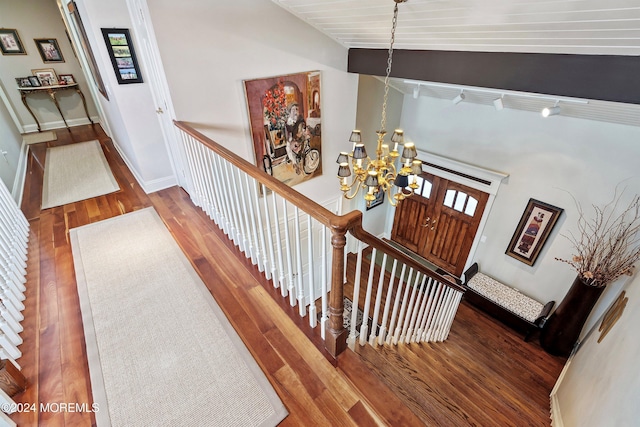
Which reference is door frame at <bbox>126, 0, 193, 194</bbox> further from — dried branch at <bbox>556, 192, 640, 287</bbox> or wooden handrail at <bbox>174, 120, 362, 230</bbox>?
dried branch at <bbox>556, 192, 640, 287</bbox>

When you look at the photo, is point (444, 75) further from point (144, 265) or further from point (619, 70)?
point (144, 265)

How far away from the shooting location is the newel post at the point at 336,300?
128 cm

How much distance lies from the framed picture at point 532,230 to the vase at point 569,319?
2.49ft

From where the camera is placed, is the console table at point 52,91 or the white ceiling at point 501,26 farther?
the console table at point 52,91

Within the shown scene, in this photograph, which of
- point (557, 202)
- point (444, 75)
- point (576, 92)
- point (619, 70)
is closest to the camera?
point (619, 70)

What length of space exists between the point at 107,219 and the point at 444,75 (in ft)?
12.9

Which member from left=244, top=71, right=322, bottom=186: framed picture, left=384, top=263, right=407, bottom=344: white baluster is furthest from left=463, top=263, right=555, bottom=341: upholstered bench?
left=244, top=71, right=322, bottom=186: framed picture

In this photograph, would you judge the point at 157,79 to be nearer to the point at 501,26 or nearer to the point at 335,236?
the point at 335,236

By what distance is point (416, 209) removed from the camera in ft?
Result: 19.4

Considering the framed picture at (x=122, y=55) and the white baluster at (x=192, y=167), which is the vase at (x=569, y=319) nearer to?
the white baluster at (x=192, y=167)

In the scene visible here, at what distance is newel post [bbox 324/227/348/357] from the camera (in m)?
1.28

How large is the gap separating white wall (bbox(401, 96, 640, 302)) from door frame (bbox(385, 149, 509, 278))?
10 centimetres

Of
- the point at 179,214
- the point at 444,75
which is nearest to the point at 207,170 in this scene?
the point at 179,214


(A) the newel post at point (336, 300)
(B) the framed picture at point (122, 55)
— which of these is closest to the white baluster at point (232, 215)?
(A) the newel post at point (336, 300)
